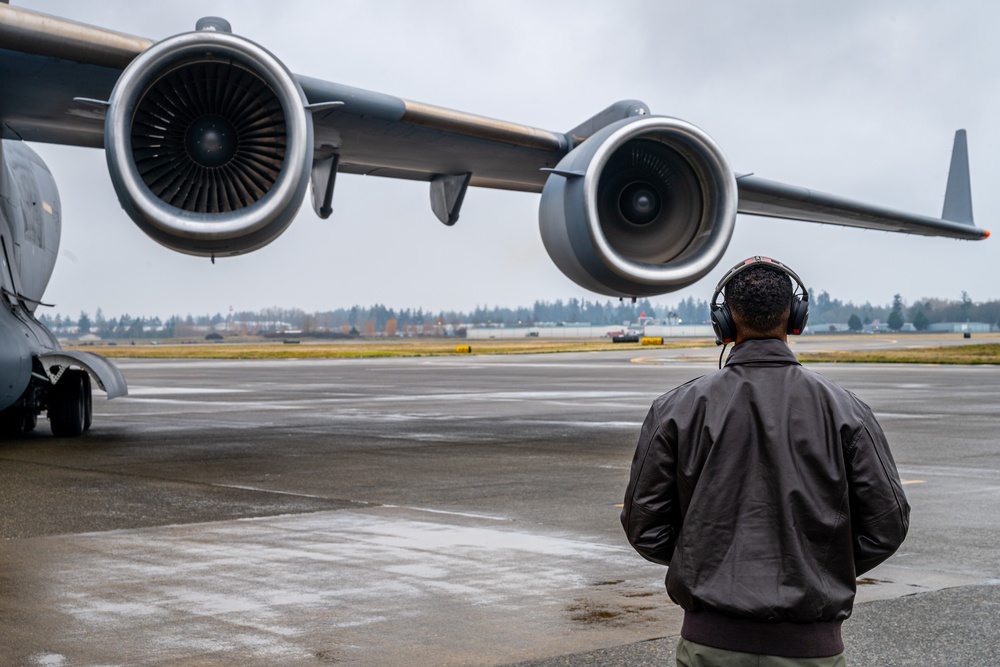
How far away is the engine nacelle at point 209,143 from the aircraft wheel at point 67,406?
5265 millimetres

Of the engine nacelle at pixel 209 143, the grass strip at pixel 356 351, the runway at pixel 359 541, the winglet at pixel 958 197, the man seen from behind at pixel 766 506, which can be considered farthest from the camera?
the grass strip at pixel 356 351

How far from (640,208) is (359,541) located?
719 centimetres

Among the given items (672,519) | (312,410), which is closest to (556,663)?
(672,519)

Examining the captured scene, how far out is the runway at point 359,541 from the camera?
536cm

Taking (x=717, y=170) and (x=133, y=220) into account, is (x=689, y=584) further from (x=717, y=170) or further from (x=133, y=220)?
(x=717, y=170)

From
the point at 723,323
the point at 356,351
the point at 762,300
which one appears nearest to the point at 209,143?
the point at 723,323

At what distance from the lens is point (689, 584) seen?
9.33ft

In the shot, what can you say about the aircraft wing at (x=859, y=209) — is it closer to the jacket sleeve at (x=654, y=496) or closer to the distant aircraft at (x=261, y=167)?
the distant aircraft at (x=261, y=167)

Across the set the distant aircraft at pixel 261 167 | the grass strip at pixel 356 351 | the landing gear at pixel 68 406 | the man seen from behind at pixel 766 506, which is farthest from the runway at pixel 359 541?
the grass strip at pixel 356 351

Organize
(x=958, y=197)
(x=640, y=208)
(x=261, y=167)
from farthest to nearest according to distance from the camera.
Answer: (x=958, y=197) < (x=640, y=208) < (x=261, y=167)

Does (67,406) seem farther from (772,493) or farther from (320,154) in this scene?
(772,493)

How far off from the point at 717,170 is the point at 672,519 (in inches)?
439

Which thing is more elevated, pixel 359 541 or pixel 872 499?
pixel 872 499

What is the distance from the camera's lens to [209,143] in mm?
10914
